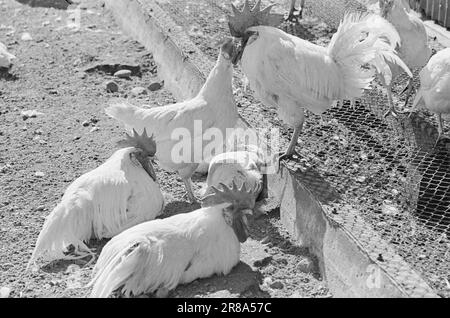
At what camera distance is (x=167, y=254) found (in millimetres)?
4402

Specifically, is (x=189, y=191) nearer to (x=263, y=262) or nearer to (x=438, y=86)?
(x=263, y=262)

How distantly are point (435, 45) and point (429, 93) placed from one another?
7.25 feet

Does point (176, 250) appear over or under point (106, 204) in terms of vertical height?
over

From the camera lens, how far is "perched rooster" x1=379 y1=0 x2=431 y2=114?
705cm

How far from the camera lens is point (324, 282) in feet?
15.0

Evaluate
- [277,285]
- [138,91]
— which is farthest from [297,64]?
[138,91]

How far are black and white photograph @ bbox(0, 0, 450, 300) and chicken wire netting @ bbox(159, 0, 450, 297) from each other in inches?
0.7

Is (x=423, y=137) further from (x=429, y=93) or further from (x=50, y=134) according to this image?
(x=50, y=134)

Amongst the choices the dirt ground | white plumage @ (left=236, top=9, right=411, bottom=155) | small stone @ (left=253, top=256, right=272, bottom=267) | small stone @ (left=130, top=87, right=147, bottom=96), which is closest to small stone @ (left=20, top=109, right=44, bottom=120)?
the dirt ground

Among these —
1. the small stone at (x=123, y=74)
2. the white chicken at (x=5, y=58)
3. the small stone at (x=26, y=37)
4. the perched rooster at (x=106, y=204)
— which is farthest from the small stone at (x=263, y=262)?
the small stone at (x=26, y=37)

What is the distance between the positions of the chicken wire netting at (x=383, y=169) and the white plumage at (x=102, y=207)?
1.17m

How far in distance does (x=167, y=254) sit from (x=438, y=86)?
2.93m

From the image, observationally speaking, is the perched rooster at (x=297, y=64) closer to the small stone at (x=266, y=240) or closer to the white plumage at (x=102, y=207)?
the small stone at (x=266, y=240)
